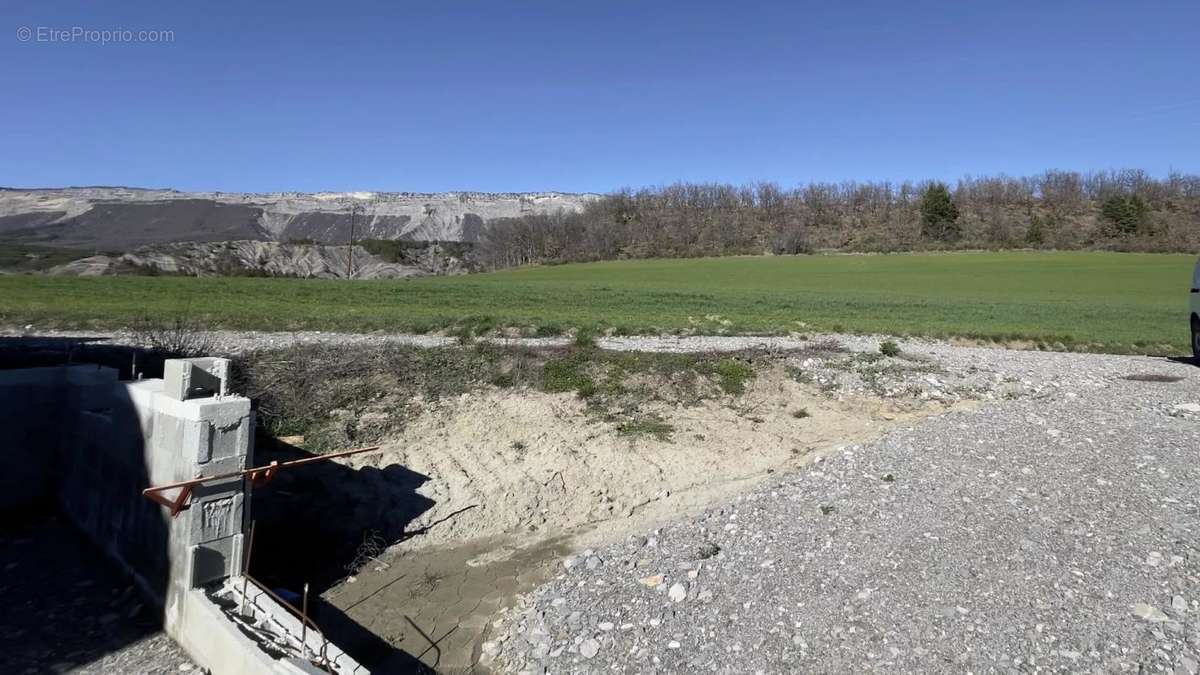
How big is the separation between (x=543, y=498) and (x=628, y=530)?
4.67 ft

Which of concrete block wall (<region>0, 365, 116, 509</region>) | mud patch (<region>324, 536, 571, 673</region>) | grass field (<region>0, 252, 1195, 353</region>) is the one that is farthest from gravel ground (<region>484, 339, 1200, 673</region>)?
grass field (<region>0, 252, 1195, 353</region>)

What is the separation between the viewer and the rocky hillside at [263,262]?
202ft

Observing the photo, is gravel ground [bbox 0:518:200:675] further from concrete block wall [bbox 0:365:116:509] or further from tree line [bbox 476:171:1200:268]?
tree line [bbox 476:171:1200:268]

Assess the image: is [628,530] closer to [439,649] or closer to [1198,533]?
[439,649]

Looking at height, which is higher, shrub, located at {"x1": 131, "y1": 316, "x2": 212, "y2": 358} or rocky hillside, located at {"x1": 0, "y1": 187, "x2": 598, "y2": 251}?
rocky hillside, located at {"x1": 0, "y1": 187, "x2": 598, "y2": 251}

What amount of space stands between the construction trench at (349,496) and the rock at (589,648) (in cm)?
88

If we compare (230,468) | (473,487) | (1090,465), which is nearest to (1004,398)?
(1090,465)

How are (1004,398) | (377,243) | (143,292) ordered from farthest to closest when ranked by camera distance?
(377,243)
(143,292)
(1004,398)

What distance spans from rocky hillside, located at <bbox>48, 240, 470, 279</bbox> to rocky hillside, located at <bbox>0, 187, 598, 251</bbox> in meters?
17.5

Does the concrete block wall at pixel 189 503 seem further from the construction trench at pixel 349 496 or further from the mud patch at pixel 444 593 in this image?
the mud patch at pixel 444 593

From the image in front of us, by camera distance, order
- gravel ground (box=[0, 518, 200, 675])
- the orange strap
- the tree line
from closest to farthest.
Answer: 1. gravel ground (box=[0, 518, 200, 675])
2. the orange strap
3. the tree line

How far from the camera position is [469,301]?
106 ft

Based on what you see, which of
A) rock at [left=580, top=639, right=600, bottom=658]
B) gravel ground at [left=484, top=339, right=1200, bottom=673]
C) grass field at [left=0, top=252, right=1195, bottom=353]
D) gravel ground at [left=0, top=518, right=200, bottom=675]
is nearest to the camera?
gravel ground at [left=484, top=339, right=1200, bottom=673]

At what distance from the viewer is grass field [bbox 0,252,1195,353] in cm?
2169
